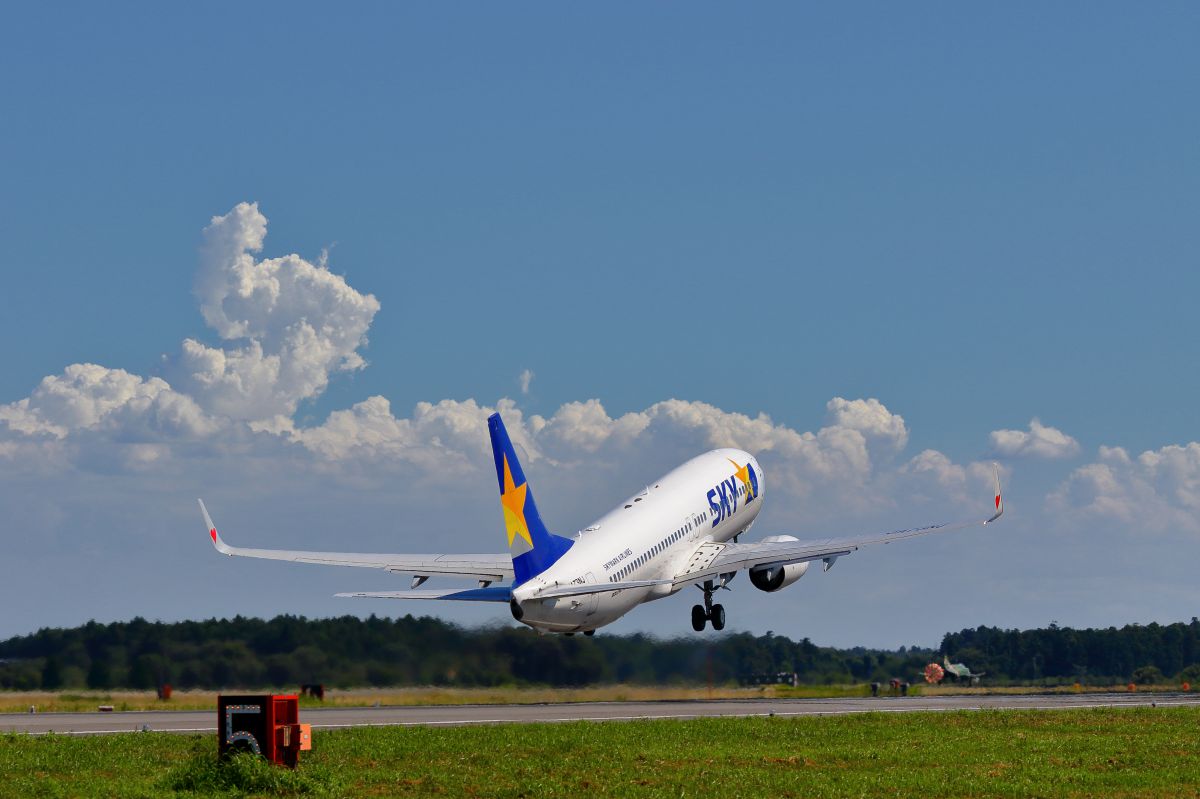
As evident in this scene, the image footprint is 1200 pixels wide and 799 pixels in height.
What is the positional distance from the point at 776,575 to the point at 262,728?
41.0 meters

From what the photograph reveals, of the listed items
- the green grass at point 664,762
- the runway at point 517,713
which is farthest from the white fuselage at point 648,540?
the green grass at point 664,762

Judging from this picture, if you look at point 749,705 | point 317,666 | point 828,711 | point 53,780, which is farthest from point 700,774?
point 317,666

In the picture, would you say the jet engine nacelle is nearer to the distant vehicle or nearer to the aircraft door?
the aircraft door

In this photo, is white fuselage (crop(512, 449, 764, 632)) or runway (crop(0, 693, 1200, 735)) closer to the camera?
runway (crop(0, 693, 1200, 735))

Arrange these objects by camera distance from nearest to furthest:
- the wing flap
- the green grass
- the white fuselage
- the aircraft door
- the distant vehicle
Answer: the green grass, the wing flap, the white fuselage, the aircraft door, the distant vehicle

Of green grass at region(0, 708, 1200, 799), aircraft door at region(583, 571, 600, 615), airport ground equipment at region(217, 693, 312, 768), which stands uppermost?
aircraft door at region(583, 571, 600, 615)

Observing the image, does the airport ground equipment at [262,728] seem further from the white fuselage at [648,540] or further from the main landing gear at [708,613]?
the main landing gear at [708,613]

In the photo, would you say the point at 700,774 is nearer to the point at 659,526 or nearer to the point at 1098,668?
the point at 659,526

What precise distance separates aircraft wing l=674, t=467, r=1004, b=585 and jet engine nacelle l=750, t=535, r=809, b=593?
1.15 meters

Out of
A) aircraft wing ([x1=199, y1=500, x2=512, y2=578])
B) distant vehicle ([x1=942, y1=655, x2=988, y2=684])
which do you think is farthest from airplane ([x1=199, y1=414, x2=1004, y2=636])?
distant vehicle ([x1=942, y1=655, x2=988, y2=684])

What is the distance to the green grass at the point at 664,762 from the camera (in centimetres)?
3098

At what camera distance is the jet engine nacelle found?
227ft

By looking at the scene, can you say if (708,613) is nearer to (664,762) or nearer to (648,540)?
(648,540)

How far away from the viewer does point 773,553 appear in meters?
67.2
